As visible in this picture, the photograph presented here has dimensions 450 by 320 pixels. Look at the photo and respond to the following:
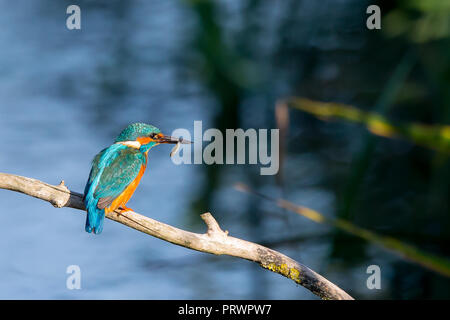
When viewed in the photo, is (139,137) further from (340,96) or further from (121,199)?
(340,96)

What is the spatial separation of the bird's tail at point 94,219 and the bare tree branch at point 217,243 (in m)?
0.18

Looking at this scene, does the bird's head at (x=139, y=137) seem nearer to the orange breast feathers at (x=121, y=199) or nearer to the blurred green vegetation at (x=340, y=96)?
the orange breast feathers at (x=121, y=199)

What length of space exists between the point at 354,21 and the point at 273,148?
1.12m

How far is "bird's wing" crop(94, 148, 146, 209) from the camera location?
192 cm

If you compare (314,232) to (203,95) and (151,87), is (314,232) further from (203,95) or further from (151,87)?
(151,87)

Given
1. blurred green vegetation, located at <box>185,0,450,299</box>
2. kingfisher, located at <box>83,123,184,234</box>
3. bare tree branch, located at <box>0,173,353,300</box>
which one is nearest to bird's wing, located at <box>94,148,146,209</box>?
kingfisher, located at <box>83,123,184,234</box>

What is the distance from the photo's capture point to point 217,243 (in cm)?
162

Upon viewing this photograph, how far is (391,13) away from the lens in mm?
3672

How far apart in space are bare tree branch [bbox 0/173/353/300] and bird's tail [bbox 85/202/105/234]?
178 mm

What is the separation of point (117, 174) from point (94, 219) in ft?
0.67

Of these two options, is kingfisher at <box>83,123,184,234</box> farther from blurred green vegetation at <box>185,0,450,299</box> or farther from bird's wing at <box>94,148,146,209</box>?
blurred green vegetation at <box>185,0,450,299</box>

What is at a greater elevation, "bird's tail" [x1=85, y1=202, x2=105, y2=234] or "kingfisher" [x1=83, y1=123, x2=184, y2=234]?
"kingfisher" [x1=83, y1=123, x2=184, y2=234]

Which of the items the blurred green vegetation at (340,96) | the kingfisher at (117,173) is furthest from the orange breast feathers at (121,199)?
the blurred green vegetation at (340,96)

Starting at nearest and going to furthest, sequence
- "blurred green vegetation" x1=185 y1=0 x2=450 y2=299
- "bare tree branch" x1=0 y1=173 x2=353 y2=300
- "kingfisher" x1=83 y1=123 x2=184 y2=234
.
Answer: "bare tree branch" x1=0 y1=173 x2=353 y2=300, "kingfisher" x1=83 y1=123 x2=184 y2=234, "blurred green vegetation" x1=185 y1=0 x2=450 y2=299
